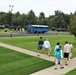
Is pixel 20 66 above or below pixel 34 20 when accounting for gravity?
below

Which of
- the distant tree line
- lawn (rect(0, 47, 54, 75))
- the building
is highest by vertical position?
the distant tree line

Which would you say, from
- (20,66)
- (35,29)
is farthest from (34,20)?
(20,66)

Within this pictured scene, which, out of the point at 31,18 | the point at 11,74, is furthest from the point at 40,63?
the point at 31,18

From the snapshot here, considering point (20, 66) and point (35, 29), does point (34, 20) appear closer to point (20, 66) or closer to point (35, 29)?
point (35, 29)

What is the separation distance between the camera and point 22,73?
1338cm

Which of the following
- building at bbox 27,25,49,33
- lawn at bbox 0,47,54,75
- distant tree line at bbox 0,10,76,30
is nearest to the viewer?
lawn at bbox 0,47,54,75

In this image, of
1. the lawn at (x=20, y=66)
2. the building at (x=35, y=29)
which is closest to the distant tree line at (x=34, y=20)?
the building at (x=35, y=29)

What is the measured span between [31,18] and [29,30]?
25.6 meters

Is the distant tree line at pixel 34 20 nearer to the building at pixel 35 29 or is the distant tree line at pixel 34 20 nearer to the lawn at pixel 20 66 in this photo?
the building at pixel 35 29

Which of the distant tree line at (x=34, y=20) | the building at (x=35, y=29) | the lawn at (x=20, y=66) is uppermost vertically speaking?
the distant tree line at (x=34, y=20)

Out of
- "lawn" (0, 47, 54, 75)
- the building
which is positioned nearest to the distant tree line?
the building

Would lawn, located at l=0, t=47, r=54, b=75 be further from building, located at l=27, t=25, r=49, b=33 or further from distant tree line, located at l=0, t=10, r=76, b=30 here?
distant tree line, located at l=0, t=10, r=76, b=30

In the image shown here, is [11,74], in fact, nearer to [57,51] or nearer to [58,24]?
[57,51]

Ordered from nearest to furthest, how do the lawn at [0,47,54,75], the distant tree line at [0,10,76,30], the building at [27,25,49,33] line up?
the lawn at [0,47,54,75]
the building at [27,25,49,33]
the distant tree line at [0,10,76,30]
